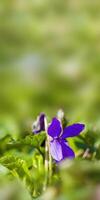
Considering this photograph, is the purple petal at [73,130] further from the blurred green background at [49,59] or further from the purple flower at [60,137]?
the blurred green background at [49,59]

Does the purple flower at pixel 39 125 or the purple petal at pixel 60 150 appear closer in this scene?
the purple petal at pixel 60 150

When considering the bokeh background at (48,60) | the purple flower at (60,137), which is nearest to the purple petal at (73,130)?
the purple flower at (60,137)

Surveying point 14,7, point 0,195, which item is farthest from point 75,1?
point 0,195

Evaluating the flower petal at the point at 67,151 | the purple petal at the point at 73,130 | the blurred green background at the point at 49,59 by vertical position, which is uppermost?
the blurred green background at the point at 49,59

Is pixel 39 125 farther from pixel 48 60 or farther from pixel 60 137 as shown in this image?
pixel 48 60

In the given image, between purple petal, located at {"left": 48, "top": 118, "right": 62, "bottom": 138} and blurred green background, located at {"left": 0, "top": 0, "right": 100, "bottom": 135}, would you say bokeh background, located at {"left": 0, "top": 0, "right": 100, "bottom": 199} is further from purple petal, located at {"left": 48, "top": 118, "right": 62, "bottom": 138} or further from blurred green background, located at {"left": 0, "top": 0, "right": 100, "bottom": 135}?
purple petal, located at {"left": 48, "top": 118, "right": 62, "bottom": 138}

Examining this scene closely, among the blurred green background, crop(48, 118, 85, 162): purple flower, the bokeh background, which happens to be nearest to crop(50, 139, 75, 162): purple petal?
crop(48, 118, 85, 162): purple flower
